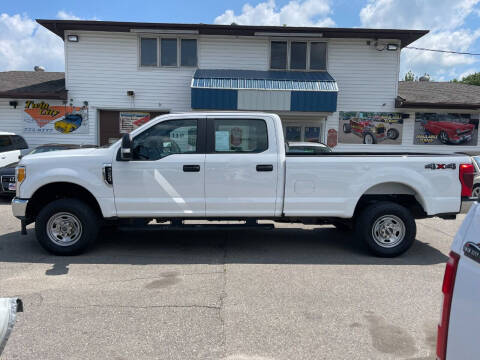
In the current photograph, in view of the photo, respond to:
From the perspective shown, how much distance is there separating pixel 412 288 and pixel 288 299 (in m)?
1.52

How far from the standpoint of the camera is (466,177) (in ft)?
17.6

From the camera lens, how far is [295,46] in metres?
14.9

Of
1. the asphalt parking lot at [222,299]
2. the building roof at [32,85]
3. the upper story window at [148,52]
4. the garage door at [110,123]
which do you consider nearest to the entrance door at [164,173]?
the asphalt parking lot at [222,299]

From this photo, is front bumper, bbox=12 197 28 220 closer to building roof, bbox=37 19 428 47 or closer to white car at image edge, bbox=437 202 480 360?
white car at image edge, bbox=437 202 480 360

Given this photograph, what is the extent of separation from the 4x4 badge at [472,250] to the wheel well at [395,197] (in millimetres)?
3923

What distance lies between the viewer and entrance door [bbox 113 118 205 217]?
527 cm

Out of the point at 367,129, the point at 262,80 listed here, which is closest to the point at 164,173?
the point at 262,80

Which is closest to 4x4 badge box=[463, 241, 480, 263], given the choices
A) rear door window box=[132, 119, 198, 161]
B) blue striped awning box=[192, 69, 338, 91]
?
rear door window box=[132, 119, 198, 161]

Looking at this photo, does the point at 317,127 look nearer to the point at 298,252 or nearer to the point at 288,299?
the point at 298,252

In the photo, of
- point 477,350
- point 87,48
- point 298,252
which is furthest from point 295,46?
point 477,350

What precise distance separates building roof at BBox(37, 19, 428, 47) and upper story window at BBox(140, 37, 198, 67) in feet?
1.59

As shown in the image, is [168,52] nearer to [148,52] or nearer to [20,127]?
[148,52]

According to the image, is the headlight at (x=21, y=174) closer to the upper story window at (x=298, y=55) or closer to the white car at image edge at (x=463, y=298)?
the white car at image edge at (x=463, y=298)

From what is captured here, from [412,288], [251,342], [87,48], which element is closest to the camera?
[251,342]
